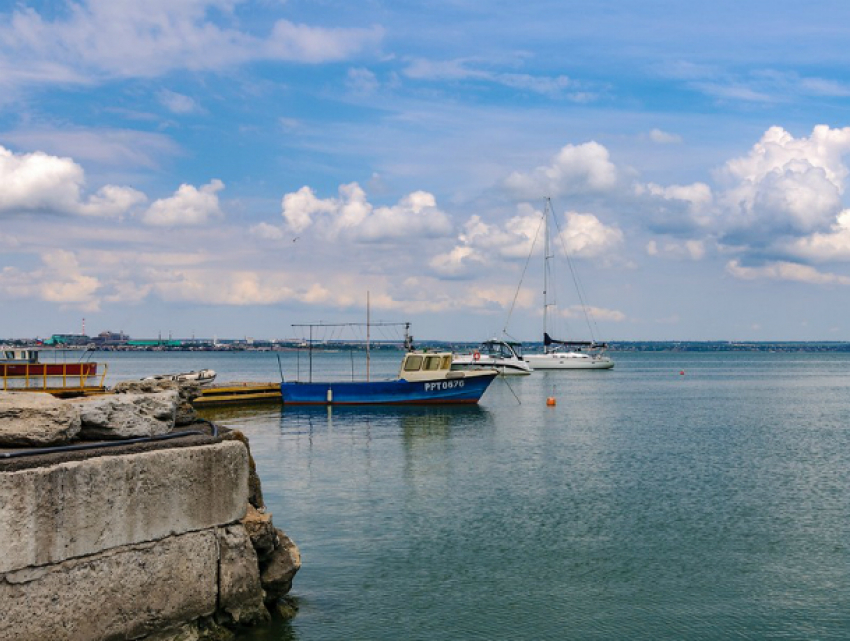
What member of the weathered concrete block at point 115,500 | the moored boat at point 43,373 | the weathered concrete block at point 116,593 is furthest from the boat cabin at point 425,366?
the weathered concrete block at point 116,593

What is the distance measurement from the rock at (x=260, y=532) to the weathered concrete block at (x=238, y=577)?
256 millimetres

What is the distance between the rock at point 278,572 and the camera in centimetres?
1241

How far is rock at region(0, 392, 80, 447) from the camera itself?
9766mm

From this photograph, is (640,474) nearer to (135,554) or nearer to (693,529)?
(693,529)

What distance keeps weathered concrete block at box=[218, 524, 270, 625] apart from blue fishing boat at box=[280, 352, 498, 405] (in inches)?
1639

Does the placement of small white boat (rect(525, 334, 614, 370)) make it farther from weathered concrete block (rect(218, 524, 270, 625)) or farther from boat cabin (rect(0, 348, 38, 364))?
weathered concrete block (rect(218, 524, 270, 625))

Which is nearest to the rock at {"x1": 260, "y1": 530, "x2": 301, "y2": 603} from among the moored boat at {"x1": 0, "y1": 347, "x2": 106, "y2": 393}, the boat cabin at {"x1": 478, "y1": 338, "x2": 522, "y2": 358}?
the moored boat at {"x1": 0, "y1": 347, "x2": 106, "y2": 393}

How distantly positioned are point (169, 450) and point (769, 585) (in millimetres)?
11016

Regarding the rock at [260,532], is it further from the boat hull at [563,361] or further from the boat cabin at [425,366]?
the boat hull at [563,361]

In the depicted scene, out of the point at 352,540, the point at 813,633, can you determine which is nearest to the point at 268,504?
the point at 352,540

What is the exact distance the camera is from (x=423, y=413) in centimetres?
5072

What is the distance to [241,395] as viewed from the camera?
5638 cm

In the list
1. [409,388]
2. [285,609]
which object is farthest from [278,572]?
[409,388]

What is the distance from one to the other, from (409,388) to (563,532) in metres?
35.0
